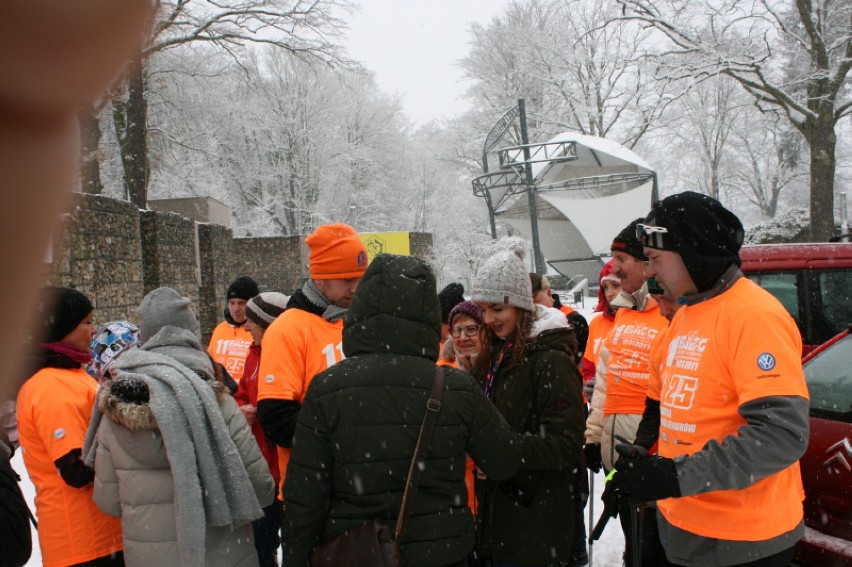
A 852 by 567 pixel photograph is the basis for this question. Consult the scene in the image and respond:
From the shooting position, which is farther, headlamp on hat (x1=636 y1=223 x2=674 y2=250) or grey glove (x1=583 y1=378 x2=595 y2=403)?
grey glove (x1=583 y1=378 x2=595 y2=403)

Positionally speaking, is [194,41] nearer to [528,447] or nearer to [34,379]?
[34,379]

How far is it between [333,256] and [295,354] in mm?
553

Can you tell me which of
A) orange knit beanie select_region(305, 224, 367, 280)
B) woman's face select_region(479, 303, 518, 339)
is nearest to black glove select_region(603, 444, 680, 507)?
woman's face select_region(479, 303, 518, 339)

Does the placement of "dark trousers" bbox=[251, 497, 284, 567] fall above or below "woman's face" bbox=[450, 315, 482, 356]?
below

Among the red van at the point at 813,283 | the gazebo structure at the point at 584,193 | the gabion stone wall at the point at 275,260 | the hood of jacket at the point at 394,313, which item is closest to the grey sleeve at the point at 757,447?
the hood of jacket at the point at 394,313

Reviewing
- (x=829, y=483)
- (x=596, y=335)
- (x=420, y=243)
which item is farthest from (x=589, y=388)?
(x=420, y=243)

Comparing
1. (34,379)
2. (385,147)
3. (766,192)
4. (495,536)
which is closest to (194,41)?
(34,379)

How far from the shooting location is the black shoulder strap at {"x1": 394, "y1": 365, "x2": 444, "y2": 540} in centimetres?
220

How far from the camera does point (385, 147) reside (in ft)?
117

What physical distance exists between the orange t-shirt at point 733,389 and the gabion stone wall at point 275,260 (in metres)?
17.2

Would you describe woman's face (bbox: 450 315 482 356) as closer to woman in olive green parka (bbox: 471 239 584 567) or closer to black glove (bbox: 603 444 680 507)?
woman in olive green parka (bbox: 471 239 584 567)

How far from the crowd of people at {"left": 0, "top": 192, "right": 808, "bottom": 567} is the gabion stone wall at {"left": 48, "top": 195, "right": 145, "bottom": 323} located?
198 inches

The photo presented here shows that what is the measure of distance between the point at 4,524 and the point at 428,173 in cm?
3547

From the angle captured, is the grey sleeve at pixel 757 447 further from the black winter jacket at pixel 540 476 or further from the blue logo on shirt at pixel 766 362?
the black winter jacket at pixel 540 476
